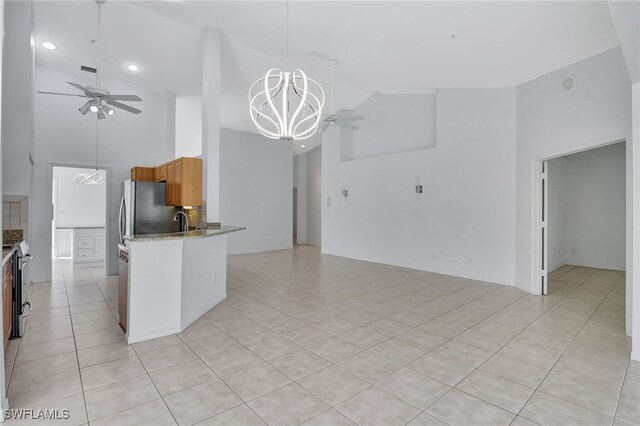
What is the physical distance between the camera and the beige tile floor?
2.01 meters

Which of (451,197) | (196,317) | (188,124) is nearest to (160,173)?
(188,124)

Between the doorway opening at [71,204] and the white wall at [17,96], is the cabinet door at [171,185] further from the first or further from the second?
the doorway opening at [71,204]

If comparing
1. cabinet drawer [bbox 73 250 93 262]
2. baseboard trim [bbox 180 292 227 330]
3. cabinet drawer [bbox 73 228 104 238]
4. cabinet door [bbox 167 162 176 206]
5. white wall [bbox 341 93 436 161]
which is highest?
white wall [bbox 341 93 436 161]

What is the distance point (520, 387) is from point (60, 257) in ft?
33.3

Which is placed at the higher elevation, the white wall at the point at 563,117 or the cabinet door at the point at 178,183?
the white wall at the point at 563,117

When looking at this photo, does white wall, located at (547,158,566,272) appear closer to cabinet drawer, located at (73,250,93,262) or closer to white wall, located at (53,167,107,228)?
cabinet drawer, located at (73,250,93,262)

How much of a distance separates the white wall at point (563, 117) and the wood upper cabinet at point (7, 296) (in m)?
6.10

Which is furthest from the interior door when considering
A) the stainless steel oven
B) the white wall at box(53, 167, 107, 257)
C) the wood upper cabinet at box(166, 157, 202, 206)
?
the white wall at box(53, 167, 107, 257)

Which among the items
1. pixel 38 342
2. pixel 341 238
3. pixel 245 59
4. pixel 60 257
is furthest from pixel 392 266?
pixel 60 257

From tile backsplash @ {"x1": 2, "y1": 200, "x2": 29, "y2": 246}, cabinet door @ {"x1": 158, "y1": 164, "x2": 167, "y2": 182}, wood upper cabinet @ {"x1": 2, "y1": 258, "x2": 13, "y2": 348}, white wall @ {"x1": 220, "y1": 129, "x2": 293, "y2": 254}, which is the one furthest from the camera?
white wall @ {"x1": 220, "y1": 129, "x2": 293, "y2": 254}

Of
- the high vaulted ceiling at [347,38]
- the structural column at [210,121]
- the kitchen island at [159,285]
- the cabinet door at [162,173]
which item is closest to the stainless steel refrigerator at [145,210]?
the cabinet door at [162,173]

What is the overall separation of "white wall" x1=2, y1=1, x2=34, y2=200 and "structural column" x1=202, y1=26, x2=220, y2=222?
2233 millimetres

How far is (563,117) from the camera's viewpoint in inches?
169

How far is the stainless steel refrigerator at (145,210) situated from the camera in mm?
5504
